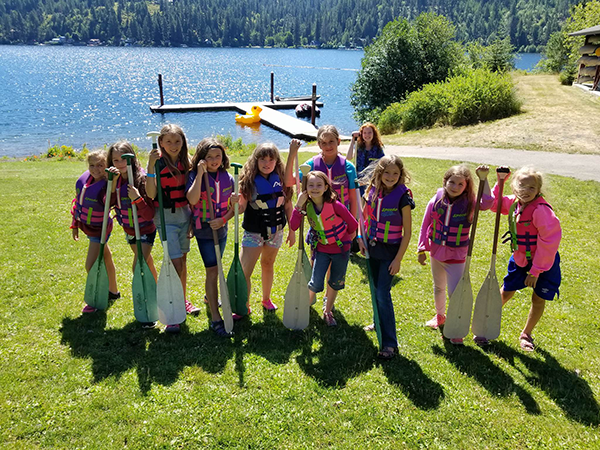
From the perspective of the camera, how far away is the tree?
93.1 ft

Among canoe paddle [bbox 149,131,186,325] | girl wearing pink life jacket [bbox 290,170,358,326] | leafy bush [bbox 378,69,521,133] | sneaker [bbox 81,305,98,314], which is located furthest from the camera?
leafy bush [bbox 378,69,521,133]

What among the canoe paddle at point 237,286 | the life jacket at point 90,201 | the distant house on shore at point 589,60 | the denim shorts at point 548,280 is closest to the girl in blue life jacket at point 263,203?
the canoe paddle at point 237,286

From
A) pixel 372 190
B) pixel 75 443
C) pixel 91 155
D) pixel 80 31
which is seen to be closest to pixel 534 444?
pixel 372 190

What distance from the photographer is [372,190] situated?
5.16 m

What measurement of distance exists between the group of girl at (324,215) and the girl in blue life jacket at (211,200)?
0.01 meters

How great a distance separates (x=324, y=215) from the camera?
486 centimetres

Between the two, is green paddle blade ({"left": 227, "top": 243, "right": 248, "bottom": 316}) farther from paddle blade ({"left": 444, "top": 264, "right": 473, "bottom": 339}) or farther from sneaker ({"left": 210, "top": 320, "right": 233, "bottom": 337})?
paddle blade ({"left": 444, "top": 264, "right": 473, "bottom": 339})

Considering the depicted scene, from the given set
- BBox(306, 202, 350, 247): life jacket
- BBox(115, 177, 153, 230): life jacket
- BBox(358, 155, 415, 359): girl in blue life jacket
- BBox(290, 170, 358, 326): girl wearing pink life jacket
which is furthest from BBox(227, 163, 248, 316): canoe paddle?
BBox(358, 155, 415, 359): girl in blue life jacket

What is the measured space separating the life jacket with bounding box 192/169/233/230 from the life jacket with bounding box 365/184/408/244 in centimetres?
172

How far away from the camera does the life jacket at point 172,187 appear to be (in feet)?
16.2

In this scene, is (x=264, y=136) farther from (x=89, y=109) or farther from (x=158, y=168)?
(x=158, y=168)

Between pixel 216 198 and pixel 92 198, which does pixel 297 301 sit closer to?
pixel 216 198

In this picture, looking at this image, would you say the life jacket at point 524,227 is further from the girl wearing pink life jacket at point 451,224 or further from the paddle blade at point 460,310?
the paddle blade at point 460,310

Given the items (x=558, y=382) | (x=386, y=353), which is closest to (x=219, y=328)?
(x=386, y=353)
